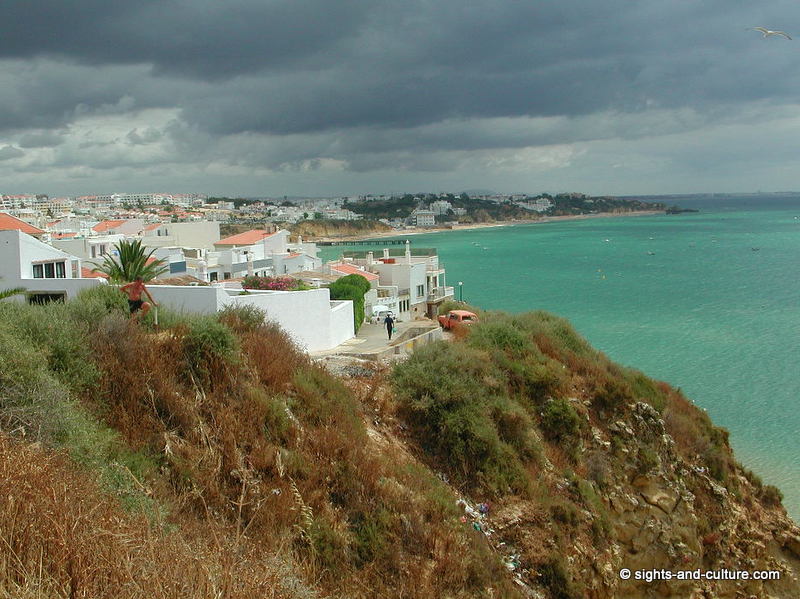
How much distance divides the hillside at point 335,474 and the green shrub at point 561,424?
45 millimetres

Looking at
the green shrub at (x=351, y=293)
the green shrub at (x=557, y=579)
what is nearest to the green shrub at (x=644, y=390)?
the green shrub at (x=557, y=579)

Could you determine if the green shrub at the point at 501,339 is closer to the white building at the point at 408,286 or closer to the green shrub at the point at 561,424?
the green shrub at the point at 561,424

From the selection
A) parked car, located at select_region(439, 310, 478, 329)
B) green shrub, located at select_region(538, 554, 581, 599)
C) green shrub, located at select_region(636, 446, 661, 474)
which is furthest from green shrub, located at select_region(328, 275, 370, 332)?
green shrub, located at select_region(538, 554, 581, 599)

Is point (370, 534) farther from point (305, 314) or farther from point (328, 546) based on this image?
point (305, 314)

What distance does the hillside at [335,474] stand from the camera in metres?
4.92

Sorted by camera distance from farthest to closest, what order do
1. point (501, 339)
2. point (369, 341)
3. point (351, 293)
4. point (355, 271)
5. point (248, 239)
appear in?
point (248, 239), point (355, 271), point (351, 293), point (369, 341), point (501, 339)

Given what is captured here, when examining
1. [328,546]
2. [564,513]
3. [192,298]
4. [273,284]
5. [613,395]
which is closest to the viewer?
[328,546]

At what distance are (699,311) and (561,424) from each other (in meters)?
41.3

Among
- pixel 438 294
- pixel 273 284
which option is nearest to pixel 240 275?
pixel 273 284

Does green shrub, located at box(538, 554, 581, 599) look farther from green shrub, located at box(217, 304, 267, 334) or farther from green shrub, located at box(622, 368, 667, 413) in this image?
green shrub, located at box(622, 368, 667, 413)

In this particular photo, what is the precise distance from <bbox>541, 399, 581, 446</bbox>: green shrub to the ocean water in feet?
28.0

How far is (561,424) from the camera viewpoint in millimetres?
14430

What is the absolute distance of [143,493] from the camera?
6992mm

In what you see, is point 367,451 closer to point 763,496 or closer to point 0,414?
point 0,414
